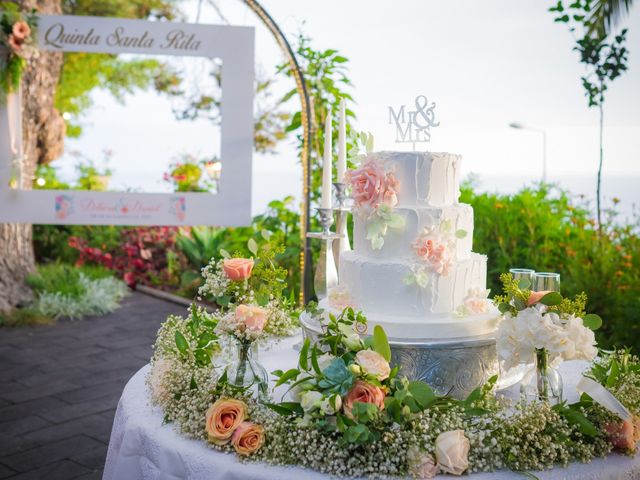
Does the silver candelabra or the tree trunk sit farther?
the tree trunk

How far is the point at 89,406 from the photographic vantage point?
4855 mm

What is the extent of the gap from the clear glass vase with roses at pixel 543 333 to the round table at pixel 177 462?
0.91 feet

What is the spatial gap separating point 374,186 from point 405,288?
14.4 inches

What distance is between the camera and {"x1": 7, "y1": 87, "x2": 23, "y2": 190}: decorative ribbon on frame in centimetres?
607

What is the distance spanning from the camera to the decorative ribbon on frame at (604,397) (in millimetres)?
1984

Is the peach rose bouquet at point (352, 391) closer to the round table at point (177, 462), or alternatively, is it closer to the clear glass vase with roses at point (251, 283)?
the round table at point (177, 462)

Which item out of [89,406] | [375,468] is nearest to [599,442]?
[375,468]

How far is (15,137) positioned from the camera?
624cm

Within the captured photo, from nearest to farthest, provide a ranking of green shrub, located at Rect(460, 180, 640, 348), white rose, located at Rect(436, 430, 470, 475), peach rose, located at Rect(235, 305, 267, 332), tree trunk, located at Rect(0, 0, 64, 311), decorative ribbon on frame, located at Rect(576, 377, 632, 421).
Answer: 1. white rose, located at Rect(436, 430, 470, 475)
2. decorative ribbon on frame, located at Rect(576, 377, 632, 421)
3. peach rose, located at Rect(235, 305, 267, 332)
4. green shrub, located at Rect(460, 180, 640, 348)
5. tree trunk, located at Rect(0, 0, 64, 311)

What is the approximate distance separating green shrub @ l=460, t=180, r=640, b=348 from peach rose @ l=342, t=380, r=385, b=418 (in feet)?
12.0

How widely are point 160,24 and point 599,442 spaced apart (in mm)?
4802

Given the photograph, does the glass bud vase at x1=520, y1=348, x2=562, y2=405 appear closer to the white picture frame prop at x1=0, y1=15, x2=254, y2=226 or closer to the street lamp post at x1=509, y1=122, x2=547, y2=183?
the white picture frame prop at x1=0, y1=15, x2=254, y2=226

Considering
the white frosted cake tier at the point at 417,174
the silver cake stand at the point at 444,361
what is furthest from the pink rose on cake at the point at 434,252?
the silver cake stand at the point at 444,361

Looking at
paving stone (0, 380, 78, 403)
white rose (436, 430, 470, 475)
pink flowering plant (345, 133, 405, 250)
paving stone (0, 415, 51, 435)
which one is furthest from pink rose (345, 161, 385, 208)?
paving stone (0, 380, 78, 403)
